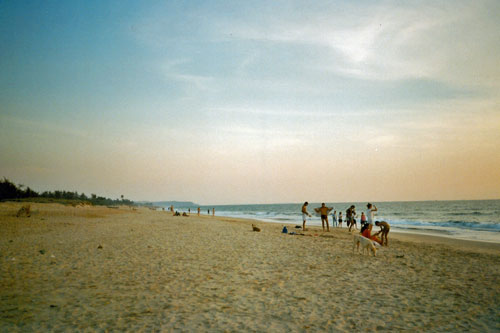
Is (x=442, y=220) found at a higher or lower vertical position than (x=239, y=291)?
lower

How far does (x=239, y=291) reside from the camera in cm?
678

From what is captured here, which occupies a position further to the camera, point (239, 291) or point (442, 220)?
point (442, 220)

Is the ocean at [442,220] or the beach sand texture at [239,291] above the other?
the beach sand texture at [239,291]

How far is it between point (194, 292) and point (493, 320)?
20.1 ft

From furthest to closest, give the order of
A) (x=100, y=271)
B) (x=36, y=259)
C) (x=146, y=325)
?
(x=36, y=259)
(x=100, y=271)
(x=146, y=325)

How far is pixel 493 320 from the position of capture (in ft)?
17.1

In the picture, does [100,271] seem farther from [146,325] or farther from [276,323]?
[276,323]

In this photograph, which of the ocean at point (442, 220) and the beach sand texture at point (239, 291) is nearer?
the beach sand texture at point (239, 291)

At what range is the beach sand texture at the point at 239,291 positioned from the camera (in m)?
5.05

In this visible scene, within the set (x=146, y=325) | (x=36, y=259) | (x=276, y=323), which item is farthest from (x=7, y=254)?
(x=276, y=323)

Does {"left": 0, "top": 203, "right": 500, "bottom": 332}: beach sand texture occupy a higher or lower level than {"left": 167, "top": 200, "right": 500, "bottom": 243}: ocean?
higher

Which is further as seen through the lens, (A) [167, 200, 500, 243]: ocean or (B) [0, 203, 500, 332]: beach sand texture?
(A) [167, 200, 500, 243]: ocean

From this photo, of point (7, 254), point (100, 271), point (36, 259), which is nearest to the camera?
point (100, 271)

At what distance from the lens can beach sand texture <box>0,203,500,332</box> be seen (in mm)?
5051
